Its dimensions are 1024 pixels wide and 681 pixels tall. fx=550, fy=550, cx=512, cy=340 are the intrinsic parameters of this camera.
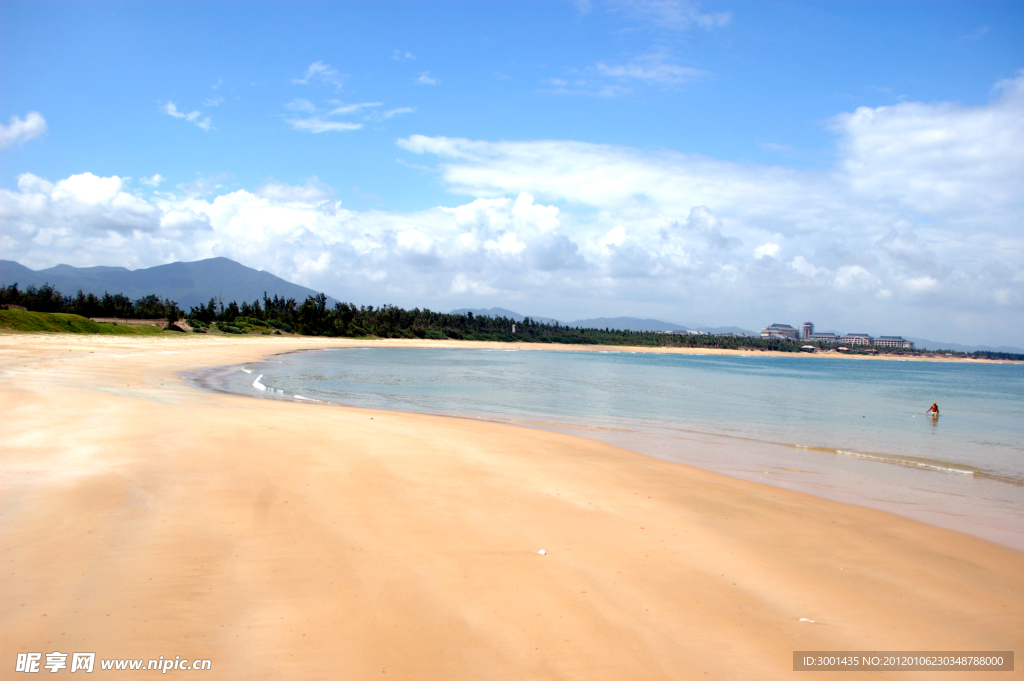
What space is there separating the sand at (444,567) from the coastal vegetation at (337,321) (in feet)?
184

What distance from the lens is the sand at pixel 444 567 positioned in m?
3.35

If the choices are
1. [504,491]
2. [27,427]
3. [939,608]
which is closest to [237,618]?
[504,491]

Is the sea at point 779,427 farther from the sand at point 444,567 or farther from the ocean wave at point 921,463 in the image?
the sand at point 444,567

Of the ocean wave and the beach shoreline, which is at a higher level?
the beach shoreline

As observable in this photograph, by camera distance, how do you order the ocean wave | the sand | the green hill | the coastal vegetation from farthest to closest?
the coastal vegetation → the green hill → the ocean wave → the sand

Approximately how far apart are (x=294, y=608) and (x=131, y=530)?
83.7 inches

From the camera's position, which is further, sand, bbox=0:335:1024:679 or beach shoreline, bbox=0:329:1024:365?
beach shoreline, bbox=0:329:1024:365

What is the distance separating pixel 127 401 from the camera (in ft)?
37.9

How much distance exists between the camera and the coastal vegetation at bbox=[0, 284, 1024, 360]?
182 ft

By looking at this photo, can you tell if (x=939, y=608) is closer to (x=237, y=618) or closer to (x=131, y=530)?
(x=237, y=618)

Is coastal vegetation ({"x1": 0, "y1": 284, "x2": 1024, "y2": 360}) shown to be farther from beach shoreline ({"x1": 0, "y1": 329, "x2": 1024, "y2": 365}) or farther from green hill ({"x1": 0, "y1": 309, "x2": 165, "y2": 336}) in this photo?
green hill ({"x1": 0, "y1": 309, "x2": 165, "y2": 336})

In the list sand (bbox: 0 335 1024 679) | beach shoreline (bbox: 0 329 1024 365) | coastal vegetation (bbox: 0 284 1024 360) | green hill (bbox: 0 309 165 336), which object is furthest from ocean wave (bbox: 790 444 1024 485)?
coastal vegetation (bbox: 0 284 1024 360)

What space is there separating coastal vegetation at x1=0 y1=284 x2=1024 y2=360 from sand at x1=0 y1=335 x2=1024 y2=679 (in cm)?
5623

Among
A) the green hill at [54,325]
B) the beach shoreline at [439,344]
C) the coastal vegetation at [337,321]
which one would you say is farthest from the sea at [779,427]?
the coastal vegetation at [337,321]
